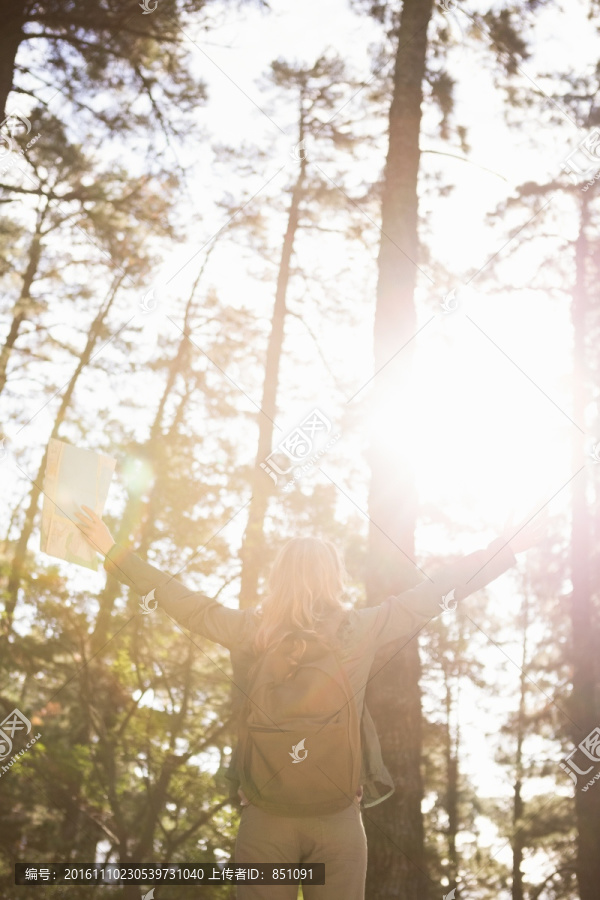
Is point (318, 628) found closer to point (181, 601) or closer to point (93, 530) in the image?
point (181, 601)

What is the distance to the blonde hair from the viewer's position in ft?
9.05

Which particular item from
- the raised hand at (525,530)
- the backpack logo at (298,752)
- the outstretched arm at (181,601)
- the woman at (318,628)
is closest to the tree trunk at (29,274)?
the outstretched arm at (181,601)

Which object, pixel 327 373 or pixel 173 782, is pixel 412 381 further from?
pixel 327 373

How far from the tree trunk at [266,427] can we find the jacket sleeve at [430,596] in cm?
648

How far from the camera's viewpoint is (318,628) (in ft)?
9.04

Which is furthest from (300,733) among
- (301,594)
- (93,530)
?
(93,530)

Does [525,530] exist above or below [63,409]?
below

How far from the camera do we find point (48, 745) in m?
7.35

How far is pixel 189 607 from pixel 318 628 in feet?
1.87

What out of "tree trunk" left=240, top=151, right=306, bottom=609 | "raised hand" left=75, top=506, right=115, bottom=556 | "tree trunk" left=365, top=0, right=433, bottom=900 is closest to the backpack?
"raised hand" left=75, top=506, right=115, bottom=556

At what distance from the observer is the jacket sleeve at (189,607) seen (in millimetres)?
2902

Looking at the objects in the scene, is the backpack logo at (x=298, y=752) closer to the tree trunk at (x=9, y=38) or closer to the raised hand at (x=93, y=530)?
the raised hand at (x=93, y=530)

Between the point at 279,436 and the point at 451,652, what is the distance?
784 centimetres

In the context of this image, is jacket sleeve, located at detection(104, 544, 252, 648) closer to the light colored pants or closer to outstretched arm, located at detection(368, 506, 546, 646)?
outstretched arm, located at detection(368, 506, 546, 646)
